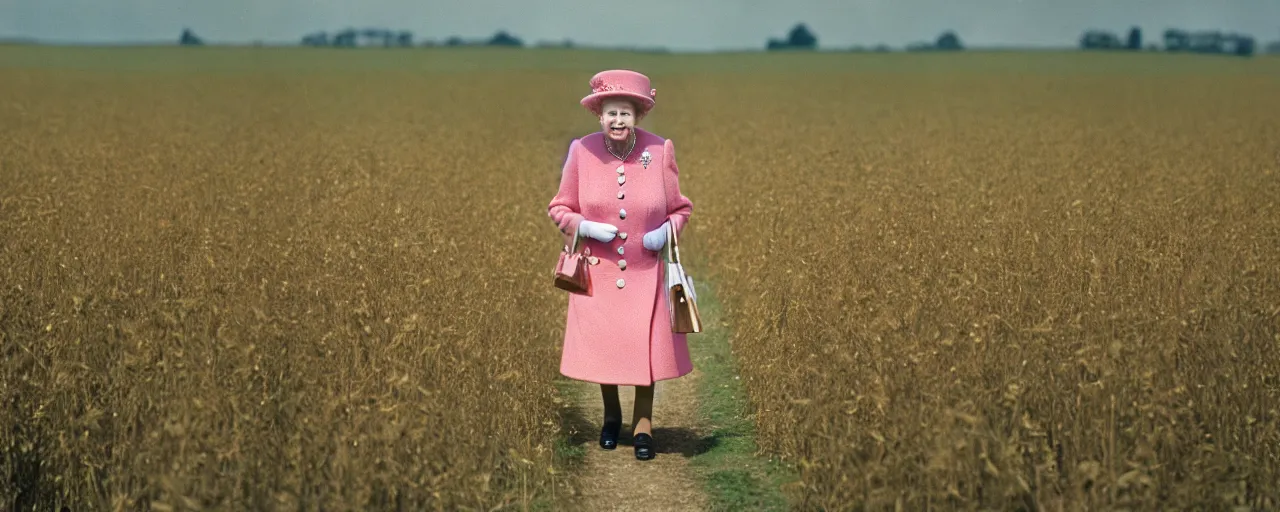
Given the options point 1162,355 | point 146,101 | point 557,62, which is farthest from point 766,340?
point 557,62

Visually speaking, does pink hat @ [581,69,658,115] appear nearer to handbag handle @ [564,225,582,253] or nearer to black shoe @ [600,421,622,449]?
handbag handle @ [564,225,582,253]

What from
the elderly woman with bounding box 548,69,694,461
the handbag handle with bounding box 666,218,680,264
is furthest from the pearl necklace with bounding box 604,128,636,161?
the handbag handle with bounding box 666,218,680,264

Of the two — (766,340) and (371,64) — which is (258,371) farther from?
(371,64)

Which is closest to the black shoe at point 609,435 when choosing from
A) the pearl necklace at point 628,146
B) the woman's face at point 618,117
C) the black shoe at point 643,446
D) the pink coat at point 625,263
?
the black shoe at point 643,446

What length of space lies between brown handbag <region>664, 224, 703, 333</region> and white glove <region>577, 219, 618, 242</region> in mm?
292

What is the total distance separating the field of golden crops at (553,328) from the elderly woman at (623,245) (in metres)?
0.48

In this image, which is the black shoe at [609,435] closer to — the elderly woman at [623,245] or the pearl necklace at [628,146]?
the elderly woman at [623,245]

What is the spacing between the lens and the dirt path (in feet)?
20.3

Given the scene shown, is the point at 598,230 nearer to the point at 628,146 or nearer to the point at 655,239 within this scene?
the point at 655,239

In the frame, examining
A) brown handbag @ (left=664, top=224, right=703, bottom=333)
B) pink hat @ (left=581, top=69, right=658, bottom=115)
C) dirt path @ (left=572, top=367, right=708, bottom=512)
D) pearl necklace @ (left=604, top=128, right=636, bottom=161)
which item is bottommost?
dirt path @ (left=572, top=367, right=708, bottom=512)

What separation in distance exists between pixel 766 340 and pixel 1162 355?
9.58 feet

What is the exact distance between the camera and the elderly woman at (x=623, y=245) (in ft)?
21.7

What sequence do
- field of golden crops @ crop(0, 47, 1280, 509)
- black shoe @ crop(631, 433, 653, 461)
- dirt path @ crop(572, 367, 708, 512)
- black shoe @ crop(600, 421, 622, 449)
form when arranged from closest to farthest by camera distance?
field of golden crops @ crop(0, 47, 1280, 509) → dirt path @ crop(572, 367, 708, 512) → black shoe @ crop(631, 433, 653, 461) → black shoe @ crop(600, 421, 622, 449)

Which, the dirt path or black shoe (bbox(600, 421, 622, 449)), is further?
black shoe (bbox(600, 421, 622, 449))
